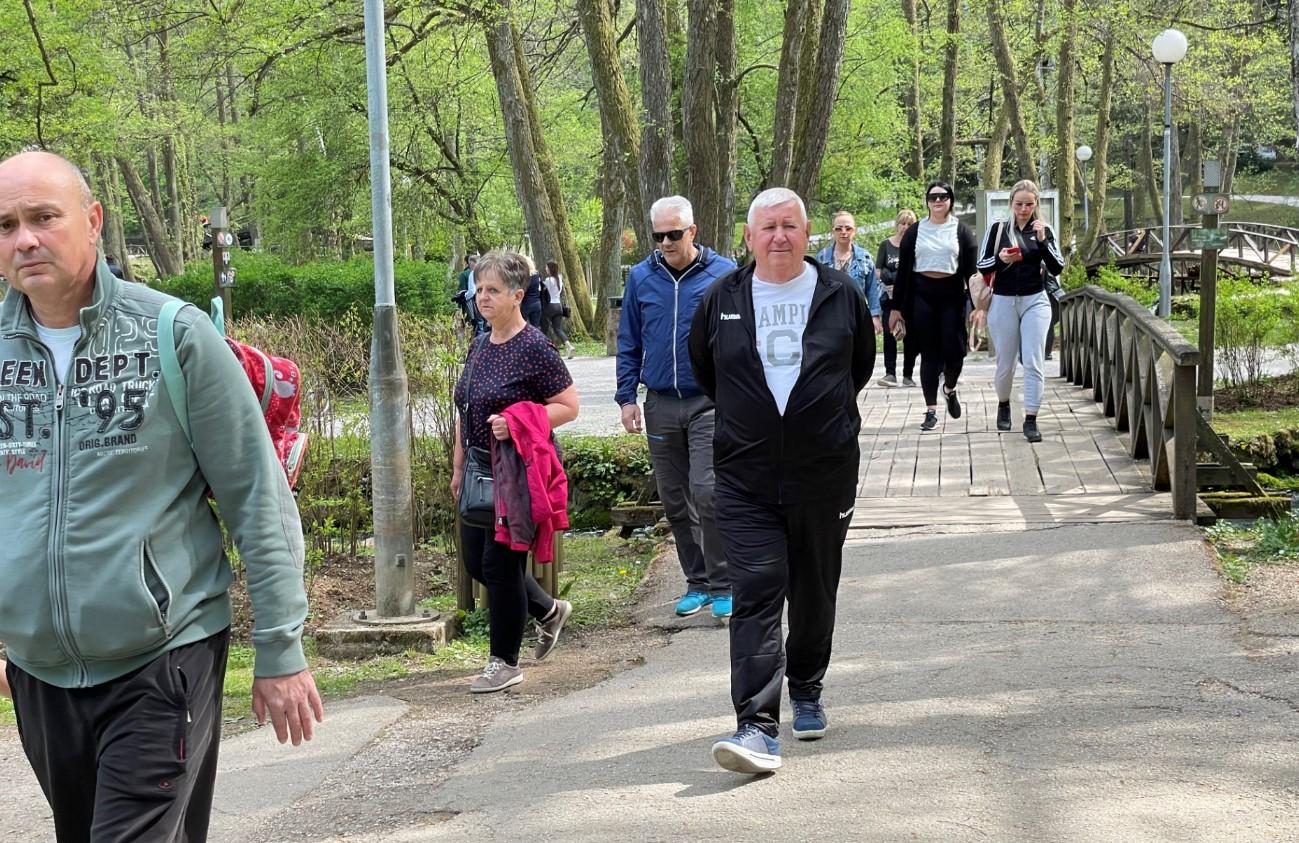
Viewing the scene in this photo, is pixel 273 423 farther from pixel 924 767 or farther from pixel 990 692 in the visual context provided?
pixel 990 692

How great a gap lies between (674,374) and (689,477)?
1.79 feet

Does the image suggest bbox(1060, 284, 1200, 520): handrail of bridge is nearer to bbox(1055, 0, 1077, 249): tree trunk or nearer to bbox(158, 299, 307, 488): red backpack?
bbox(158, 299, 307, 488): red backpack

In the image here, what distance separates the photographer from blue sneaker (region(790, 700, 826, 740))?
546 cm

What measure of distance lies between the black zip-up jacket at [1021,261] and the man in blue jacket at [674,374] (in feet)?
13.8

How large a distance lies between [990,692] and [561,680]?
208cm

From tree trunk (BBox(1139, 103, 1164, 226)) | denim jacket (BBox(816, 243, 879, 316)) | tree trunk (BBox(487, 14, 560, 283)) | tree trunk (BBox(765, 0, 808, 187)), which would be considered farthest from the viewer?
tree trunk (BBox(1139, 103, 1164, 226))

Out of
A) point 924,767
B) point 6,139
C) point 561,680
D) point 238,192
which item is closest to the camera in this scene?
point 924,767

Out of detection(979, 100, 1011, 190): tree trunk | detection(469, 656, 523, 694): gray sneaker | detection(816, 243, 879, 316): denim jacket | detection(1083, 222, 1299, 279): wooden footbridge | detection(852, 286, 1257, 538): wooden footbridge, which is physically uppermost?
detection(979, 100, 1011, 190): tree trunk

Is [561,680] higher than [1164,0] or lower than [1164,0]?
lower

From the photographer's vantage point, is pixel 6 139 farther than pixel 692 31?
Yes

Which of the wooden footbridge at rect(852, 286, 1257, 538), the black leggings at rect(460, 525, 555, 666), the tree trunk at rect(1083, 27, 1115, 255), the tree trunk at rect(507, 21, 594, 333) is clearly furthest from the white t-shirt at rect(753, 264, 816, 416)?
the tree trunk at rect(1083, 27, 1115, 255)

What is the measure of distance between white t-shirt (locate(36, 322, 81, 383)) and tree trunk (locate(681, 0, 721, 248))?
1183 cm

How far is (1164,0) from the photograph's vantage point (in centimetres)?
3080

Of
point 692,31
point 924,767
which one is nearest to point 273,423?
point 924,767
